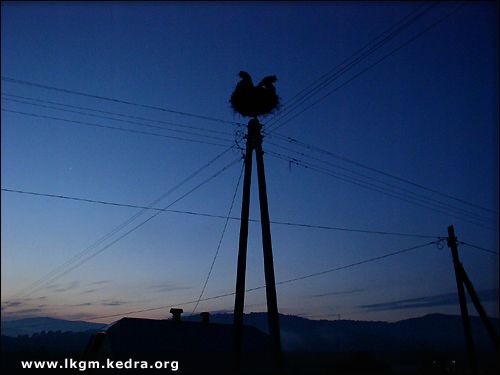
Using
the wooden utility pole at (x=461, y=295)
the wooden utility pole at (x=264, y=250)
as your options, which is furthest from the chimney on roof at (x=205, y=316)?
the wooden utility pole at (x=461, y=295)

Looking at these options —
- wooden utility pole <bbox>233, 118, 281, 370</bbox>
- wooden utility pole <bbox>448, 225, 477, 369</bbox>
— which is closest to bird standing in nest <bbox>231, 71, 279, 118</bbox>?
wooden utility pole <bbox>233, 118, 281, 370</bbox>

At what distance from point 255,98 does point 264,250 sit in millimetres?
6476

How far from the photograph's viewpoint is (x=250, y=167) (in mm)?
16859

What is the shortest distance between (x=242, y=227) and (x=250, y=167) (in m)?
2.33

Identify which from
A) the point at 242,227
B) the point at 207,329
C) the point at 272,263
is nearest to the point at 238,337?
the point at 272,263

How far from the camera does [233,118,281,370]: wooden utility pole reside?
14.9 metres

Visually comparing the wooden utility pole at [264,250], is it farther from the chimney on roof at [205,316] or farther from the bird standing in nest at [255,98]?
the chimney on roof at [205,316]

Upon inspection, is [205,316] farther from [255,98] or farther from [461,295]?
[255,98]

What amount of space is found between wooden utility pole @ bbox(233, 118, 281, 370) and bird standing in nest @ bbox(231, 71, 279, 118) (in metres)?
0.85

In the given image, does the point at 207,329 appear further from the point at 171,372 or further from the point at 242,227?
the point at 242,227

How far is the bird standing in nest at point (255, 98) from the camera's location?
1830 centimetres

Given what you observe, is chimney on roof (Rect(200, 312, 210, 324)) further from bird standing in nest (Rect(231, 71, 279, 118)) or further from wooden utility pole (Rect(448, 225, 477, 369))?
bird standing in nest (Rect(231, 71, 279, 118))

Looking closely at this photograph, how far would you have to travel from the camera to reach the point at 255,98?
18250 mm

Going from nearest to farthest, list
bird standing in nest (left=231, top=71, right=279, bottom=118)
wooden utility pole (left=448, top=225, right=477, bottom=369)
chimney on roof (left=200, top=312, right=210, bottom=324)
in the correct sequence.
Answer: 1. bird standing in nest (left=231, top=71, right=279, bottom=118)
2. wooden utility pole (left=448, top=225, right=477, bottom=369)
3. chimney on roof (left=200, top=312, right=210, bottom=324)
